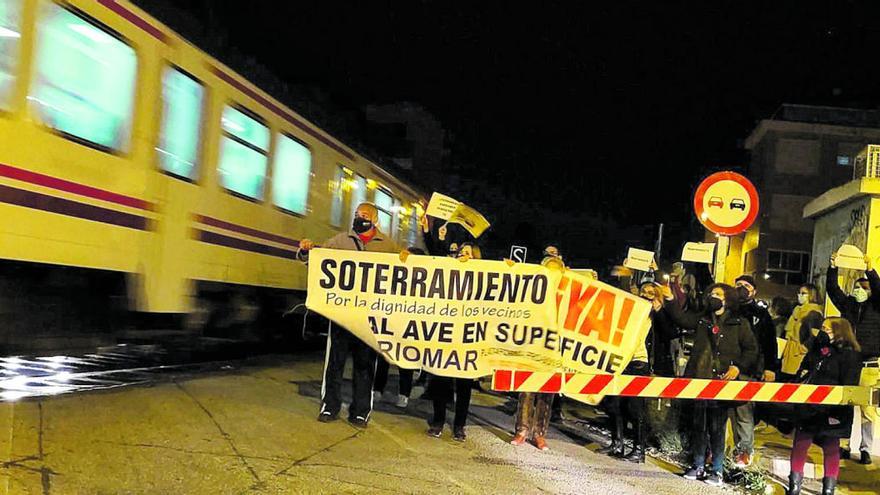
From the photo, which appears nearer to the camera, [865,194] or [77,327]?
[77,327]

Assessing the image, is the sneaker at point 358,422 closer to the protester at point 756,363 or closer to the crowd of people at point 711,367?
the crowd of people at point 711,367

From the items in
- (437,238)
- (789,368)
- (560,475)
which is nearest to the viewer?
(560,475)

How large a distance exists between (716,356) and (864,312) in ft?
6.37

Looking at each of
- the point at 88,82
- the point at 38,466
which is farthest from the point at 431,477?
the point at 88,82

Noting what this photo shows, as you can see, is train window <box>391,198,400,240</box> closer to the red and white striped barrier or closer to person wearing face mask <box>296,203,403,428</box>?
person wearing face mask <box>296,203,403,428</box>

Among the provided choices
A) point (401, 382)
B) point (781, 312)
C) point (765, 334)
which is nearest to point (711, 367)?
point (765, 334)

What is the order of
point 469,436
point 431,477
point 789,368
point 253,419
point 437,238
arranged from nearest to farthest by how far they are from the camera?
point 431,477 < point 253,419 < point 469,436 < point 437,238 < point 789,368

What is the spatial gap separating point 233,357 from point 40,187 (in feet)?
17.7

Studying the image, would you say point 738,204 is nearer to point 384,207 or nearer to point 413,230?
point 384,207

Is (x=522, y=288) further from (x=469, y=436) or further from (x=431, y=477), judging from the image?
(x=431, y=477)

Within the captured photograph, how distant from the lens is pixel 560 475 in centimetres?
643

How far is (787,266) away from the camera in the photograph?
107 ft

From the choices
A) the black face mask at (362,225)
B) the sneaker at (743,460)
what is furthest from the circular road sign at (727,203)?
the black face mask at (362,225)

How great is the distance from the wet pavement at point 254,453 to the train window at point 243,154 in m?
2.72
